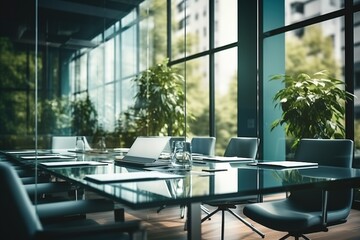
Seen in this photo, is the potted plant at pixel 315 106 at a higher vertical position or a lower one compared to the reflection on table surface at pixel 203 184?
higher

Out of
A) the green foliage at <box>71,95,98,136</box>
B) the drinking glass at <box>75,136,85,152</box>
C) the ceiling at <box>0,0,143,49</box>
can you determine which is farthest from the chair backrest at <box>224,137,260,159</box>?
the ceiling at <box>0,0,143,49</box>

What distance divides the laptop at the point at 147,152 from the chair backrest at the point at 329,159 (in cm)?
97

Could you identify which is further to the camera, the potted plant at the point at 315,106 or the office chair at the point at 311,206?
the potted plant at the point at 315,106

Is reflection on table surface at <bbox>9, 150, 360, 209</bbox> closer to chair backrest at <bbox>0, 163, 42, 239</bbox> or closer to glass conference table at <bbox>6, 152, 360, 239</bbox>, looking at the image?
glass conference table at <bbox>6, 152, 360, 239</bbox>

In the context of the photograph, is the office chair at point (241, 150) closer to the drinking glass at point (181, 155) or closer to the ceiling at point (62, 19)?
the drinking glass at point (181, 155)

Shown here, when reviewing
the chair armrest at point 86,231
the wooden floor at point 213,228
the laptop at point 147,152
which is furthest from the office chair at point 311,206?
the chair armrest at point 86,231

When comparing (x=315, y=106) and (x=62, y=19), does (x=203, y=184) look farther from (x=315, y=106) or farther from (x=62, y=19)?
(x=62, y=19)

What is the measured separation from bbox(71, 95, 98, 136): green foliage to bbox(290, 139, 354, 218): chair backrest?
467 cm

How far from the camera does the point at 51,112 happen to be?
6.57m

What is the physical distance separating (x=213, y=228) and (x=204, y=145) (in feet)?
2.84

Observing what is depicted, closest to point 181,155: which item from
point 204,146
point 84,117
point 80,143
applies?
point 80,143

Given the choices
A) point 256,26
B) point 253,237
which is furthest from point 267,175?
point 256,26

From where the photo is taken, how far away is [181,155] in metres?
2.14

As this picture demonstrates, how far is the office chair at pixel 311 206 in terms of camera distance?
7.04 feet
